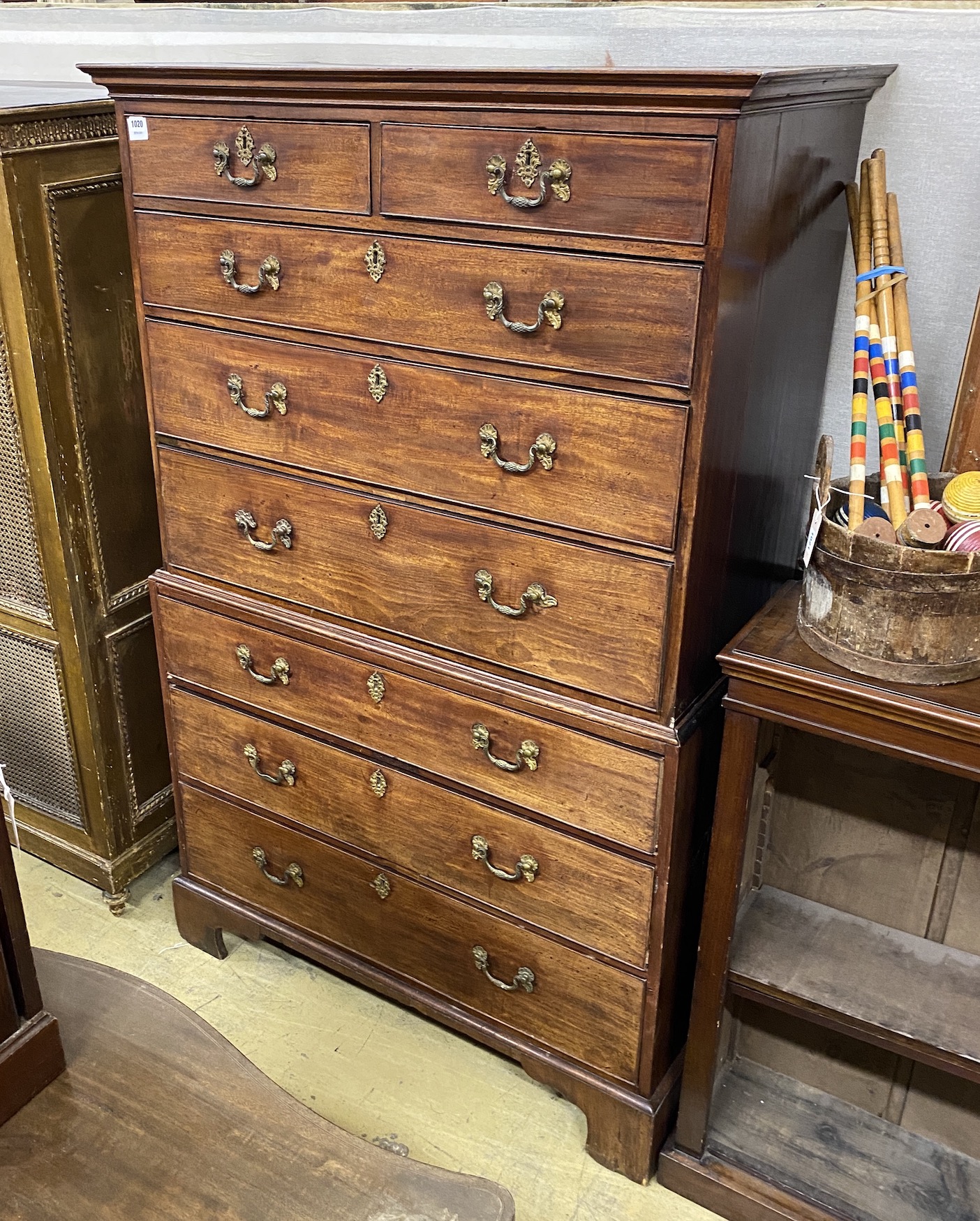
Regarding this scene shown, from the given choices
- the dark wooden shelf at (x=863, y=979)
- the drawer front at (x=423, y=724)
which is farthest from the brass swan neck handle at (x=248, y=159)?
the dark wooden shelf at (x=863, y=979)

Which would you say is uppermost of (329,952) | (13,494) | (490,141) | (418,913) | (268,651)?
(490,141)

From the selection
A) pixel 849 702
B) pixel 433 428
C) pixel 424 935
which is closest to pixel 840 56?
pixel 433 428

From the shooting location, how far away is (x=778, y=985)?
1.75 m

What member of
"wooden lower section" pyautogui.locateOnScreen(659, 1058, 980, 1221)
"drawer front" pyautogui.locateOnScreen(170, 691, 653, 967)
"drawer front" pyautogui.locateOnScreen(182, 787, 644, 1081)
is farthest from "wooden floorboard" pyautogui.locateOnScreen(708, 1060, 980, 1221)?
"drawer front" pyautogui.locateOnScreen(170, 691, 653, 967)

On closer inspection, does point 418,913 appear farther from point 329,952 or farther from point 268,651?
point 268,651

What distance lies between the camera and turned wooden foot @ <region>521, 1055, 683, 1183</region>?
1.88 metres

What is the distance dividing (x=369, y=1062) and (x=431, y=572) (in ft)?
3.43

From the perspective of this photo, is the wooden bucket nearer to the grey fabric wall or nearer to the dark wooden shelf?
the grey fabric wall

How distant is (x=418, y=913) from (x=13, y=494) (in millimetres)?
1189

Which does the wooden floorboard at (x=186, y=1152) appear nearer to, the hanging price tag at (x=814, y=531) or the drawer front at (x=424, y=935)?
the drawer front at (x=424, y=935)

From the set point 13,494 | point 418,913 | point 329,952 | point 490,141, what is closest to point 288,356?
point 490,141

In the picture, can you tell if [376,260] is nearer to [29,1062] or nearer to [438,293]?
[438,293]

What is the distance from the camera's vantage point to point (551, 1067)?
6.40ft

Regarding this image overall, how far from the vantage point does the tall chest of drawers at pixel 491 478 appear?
1.40 m
